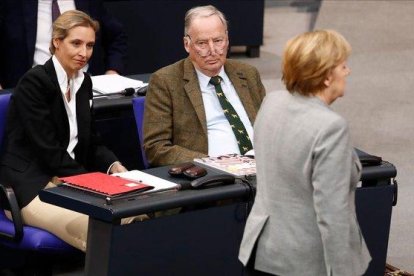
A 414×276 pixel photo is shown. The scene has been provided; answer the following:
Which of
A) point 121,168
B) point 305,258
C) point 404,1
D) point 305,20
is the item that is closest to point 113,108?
point 121,168

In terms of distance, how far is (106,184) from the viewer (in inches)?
166

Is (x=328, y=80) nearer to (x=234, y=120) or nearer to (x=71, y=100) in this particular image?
(x=234, y=120)

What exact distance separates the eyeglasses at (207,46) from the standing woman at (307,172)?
153cm

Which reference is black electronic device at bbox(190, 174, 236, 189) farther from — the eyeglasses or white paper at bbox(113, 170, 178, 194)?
the eyeglasses

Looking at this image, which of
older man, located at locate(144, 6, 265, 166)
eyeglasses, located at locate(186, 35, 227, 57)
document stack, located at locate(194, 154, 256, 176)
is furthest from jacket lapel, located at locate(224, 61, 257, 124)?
document stack, located at locate(194, 154, 256, 176)

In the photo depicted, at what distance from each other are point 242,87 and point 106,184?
116cm

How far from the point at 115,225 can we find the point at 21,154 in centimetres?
98

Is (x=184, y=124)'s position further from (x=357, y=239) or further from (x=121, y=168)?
(x=357, y=239)

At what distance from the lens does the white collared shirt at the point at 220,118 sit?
16.6 feet

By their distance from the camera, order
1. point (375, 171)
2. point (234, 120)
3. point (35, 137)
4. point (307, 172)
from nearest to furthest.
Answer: point (307, 172) < point (375, 171) < point (35, 137) < point (234, 120)

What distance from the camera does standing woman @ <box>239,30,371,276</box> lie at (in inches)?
130

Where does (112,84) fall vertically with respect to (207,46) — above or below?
below

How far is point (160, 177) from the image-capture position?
4.43 m

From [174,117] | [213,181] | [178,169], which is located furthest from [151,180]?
[174,117]
